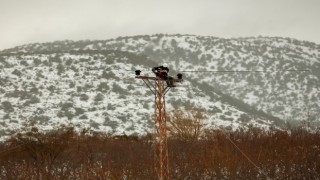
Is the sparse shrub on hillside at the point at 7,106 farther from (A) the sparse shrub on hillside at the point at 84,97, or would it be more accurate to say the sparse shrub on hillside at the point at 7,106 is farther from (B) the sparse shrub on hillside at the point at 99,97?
(B) the sparse shrub on hillside at the point at 99,97

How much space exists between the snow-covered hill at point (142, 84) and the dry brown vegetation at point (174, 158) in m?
4.99

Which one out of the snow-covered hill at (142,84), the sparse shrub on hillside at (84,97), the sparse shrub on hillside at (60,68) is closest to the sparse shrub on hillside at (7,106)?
the snow-covered hill at (142,84)

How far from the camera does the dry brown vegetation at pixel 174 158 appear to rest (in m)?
15.8

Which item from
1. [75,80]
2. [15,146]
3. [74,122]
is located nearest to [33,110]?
[74,122]

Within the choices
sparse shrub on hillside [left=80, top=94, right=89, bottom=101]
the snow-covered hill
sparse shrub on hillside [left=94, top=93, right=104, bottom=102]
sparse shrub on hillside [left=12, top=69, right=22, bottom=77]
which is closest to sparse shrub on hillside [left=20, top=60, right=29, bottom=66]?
the snow-covered hill

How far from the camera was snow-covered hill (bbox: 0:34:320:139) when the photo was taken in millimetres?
36188

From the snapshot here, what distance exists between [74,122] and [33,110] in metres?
4.62

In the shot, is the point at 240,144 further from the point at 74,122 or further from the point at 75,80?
the point at 75,80

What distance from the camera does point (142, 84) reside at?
44.9 m

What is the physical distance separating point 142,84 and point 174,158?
26.4m

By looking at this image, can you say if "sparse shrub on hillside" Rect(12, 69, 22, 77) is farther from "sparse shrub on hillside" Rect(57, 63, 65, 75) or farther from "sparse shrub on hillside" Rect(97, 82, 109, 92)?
"sparse shrub on hillside" Rect(97, 82, 109, 92)

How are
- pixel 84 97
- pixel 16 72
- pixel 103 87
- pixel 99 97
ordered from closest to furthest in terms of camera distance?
1. pixel 84 97
2. pixel 99 97
3. pixel 103 87
4. pixel 16 72

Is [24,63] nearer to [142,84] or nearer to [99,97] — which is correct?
[99,97]

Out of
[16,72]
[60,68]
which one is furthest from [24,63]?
[60,68]
